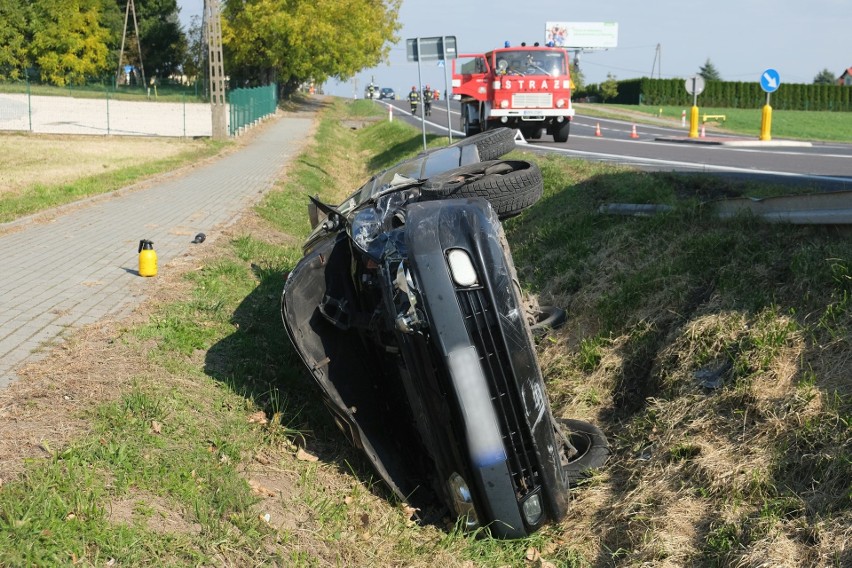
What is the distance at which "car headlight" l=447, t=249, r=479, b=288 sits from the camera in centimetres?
464

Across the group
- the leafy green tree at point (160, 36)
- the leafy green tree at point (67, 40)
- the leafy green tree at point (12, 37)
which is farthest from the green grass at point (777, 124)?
the leafy green tree at point (12, 37)

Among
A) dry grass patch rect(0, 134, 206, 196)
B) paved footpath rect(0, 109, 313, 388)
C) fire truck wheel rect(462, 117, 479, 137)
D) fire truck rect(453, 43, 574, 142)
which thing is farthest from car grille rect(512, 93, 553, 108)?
dry grass patch rect(0, 134, 206, 196)

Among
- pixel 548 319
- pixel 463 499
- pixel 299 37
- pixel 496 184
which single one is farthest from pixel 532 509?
pixel 299 37

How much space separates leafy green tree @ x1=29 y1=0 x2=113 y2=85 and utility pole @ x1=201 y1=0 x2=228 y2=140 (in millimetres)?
32289

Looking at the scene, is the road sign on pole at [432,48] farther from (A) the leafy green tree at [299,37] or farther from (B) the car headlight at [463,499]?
(A) the leafy green tree at [299,37]

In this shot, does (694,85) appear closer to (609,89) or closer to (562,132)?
(562,132)

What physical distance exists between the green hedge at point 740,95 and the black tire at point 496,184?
64338mm

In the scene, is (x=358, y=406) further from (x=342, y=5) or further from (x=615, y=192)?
(x=342, y=5)

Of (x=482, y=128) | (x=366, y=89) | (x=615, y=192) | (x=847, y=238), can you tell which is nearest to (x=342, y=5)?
(x=482, y=128)

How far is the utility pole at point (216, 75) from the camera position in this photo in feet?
101

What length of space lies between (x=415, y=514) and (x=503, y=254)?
1706 millimetres

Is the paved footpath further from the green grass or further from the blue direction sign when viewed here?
the green grass

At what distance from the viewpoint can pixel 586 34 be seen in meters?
130

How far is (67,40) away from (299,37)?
19.1m
